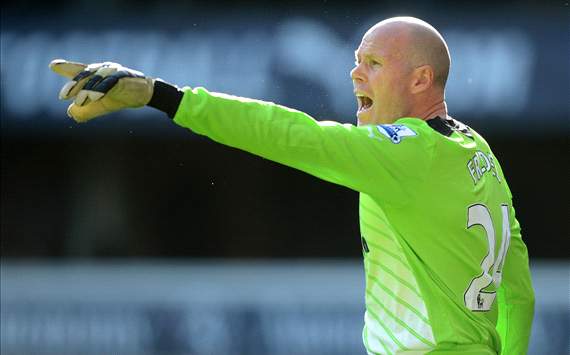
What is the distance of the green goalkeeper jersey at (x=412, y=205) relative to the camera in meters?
2.95

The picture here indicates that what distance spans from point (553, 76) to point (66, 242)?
14.2ft

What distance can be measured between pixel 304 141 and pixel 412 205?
47 centimetres

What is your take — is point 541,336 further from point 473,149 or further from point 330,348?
point 473,149

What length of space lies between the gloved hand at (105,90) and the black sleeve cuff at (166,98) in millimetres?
15

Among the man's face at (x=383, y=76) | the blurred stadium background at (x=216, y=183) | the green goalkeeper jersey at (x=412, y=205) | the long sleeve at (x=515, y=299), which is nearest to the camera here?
the green goalkeeper jersey at (x=412, y=205)

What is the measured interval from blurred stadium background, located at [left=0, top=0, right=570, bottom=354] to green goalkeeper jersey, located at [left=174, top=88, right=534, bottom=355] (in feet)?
13.9

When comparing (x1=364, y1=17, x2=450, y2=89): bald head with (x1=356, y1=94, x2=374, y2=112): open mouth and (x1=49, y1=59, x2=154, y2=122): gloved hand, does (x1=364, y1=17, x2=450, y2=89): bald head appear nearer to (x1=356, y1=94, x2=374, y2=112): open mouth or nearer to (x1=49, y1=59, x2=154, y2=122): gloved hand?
(x1=356, y1=94, x2=374, y2=112): open mouth

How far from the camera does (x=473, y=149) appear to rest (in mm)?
3465

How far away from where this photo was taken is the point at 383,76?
350cm

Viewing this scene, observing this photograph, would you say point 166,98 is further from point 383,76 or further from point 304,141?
point 383,76

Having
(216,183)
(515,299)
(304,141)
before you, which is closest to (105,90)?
(304,141)

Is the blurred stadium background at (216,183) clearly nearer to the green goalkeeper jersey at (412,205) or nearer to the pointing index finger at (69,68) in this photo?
the green goalkeeper jersey at (412,205)

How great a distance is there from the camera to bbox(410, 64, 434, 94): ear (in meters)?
3.49

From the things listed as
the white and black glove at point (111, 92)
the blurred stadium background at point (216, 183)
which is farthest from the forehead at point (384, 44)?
the blurred stadium background at point (216, 183)
